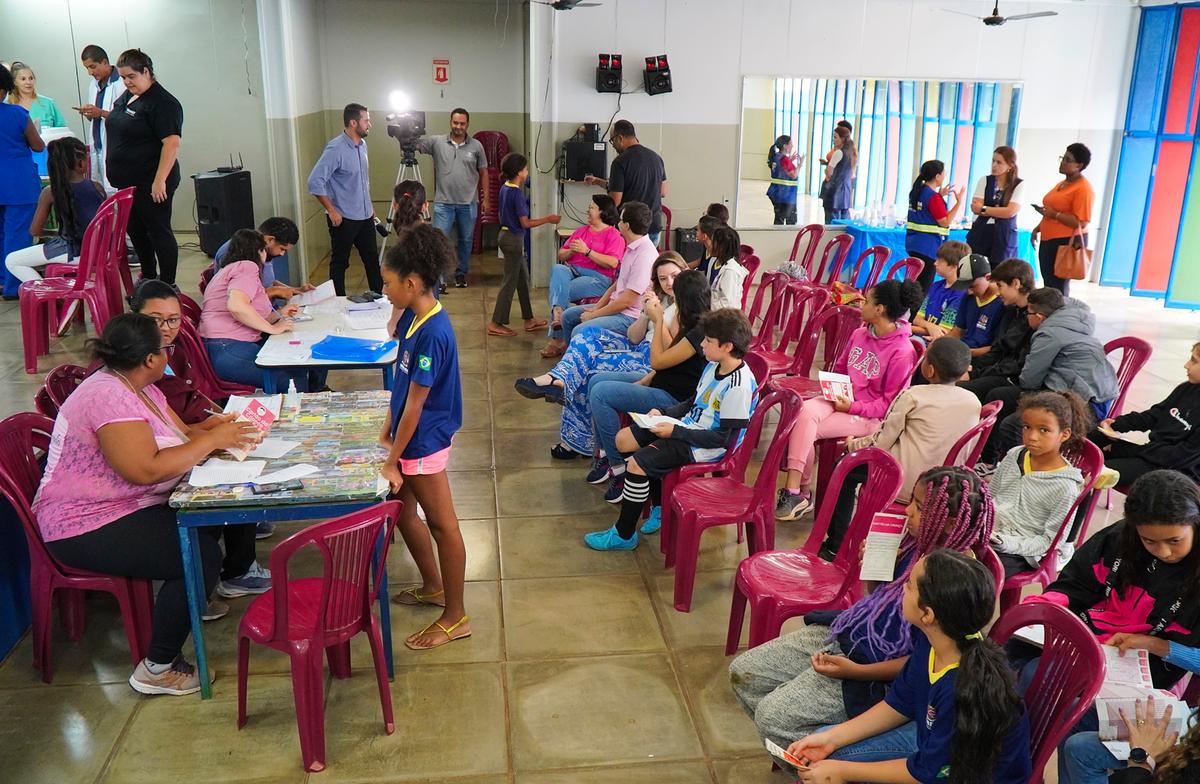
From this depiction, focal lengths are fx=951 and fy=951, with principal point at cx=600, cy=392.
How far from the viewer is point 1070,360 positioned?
447cm

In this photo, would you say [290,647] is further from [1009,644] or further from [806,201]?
[806,201]

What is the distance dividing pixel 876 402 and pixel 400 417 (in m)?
2.26

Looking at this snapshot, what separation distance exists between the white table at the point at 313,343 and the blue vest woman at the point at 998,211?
5.00 meters

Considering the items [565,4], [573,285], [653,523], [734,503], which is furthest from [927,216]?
[734,503]

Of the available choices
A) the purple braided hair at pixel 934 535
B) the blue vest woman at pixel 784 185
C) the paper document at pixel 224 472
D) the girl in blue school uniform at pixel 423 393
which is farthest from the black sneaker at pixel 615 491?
the blue vest woman at pixel 784 185

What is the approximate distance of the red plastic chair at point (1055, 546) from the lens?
3180mm

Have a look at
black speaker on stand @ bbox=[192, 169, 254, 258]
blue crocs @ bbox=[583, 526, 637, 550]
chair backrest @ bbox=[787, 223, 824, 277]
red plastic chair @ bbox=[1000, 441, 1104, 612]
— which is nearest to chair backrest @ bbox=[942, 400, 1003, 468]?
red plastic chair @ bbox=[1000, 441, 1104, 612]

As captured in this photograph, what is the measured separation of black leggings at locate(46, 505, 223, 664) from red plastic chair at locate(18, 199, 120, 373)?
3.14 m

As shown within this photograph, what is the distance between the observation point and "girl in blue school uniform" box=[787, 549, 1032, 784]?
2.00m

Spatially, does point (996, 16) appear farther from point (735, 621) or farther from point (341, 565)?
point (341, 565)

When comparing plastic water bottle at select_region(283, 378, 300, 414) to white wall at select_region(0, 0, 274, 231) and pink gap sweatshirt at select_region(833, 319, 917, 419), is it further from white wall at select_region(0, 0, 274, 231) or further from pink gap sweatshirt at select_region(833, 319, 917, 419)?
white wall at select_region(0, 0, 274, 231)

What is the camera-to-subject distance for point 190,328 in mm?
4520

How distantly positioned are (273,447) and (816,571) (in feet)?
6.20

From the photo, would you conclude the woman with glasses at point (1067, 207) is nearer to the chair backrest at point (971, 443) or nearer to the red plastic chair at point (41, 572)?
the chair backrest at point (971, 443)
